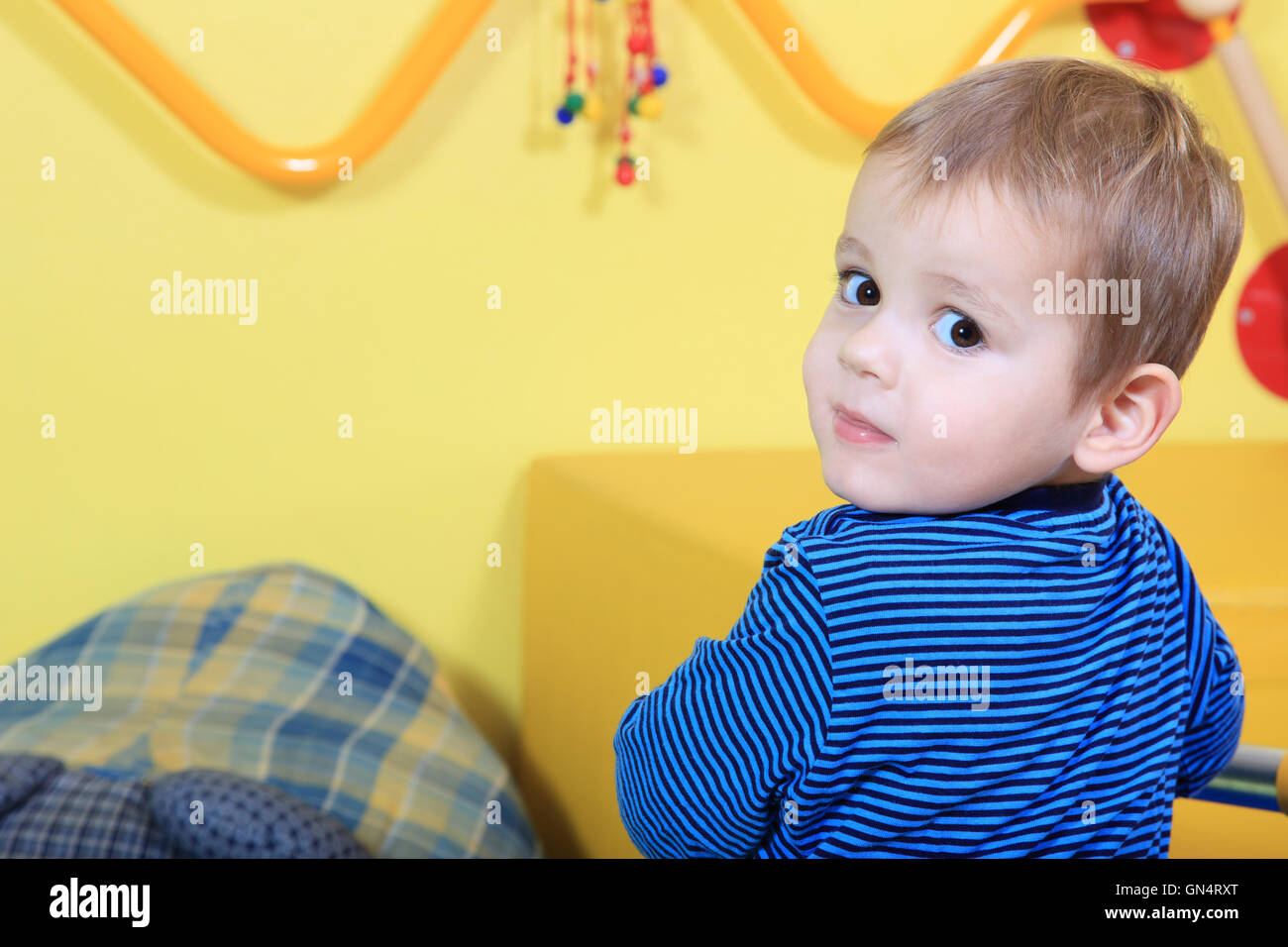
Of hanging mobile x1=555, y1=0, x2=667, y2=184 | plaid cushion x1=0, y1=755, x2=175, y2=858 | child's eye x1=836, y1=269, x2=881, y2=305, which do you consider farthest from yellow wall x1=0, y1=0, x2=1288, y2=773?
child's eye x1=836, y1=269, x2=881, y2=305

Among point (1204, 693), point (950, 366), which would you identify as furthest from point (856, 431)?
point (1204, 693)

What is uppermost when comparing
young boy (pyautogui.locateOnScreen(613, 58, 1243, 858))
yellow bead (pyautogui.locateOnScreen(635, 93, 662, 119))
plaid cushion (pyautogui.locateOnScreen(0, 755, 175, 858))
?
yellow bead (pyautogui.locateOnScreen(635, 93, 662, 119))

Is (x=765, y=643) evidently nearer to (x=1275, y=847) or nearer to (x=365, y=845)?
(x=1275, y=847)

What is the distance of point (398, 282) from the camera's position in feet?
3.52

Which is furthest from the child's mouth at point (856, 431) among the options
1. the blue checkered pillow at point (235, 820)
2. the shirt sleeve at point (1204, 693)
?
the blue checkered pillow at point (235, 820)

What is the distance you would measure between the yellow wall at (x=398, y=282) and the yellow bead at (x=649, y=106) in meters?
0.05

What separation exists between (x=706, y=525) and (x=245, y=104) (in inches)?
22.4

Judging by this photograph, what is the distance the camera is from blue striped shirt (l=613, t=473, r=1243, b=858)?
1.31ft

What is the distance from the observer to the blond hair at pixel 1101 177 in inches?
16.0

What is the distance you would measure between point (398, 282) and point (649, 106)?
0.28 metres

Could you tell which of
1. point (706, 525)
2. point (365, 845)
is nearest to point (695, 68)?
point (706, 525)

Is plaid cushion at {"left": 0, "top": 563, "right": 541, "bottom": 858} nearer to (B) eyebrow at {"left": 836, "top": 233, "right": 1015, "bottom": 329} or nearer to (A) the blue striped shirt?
(A) the blue striped shirt

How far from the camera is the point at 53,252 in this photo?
1.01 metres
